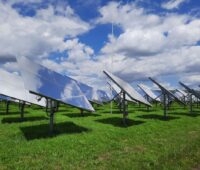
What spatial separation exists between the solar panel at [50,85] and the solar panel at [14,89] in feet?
12.8

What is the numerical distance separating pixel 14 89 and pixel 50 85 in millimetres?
7981

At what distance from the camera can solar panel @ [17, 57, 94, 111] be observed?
1522cm

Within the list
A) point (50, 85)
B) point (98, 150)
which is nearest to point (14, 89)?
point (50, 85)

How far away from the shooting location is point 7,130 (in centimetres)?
1817

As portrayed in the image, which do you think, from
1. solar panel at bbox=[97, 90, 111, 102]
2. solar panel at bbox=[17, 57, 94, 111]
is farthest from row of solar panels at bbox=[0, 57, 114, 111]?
solar panel at bbox=[97, 90, 111, 102]

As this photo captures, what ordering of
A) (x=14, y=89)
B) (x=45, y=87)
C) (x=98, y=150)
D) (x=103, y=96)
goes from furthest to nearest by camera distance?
1. (x=103, y=96)
2. (x=14, y=89)
3. (x=45, y=87)
4. (x=98, y=150)

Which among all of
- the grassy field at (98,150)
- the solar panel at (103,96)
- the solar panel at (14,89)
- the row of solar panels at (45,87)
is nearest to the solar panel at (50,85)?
the row of solar panels at (45,87)

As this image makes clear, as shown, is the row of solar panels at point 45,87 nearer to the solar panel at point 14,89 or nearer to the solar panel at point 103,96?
the solar panel at point 14,89

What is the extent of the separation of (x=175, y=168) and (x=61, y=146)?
5371 mm

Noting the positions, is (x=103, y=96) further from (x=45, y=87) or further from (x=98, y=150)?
(x=98, y=150)

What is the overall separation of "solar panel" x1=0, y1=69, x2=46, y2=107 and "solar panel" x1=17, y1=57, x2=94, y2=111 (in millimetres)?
3899

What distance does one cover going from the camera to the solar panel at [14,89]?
73.0ft

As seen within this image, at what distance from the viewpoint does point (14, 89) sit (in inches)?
949

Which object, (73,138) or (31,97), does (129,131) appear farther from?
(31,97)
